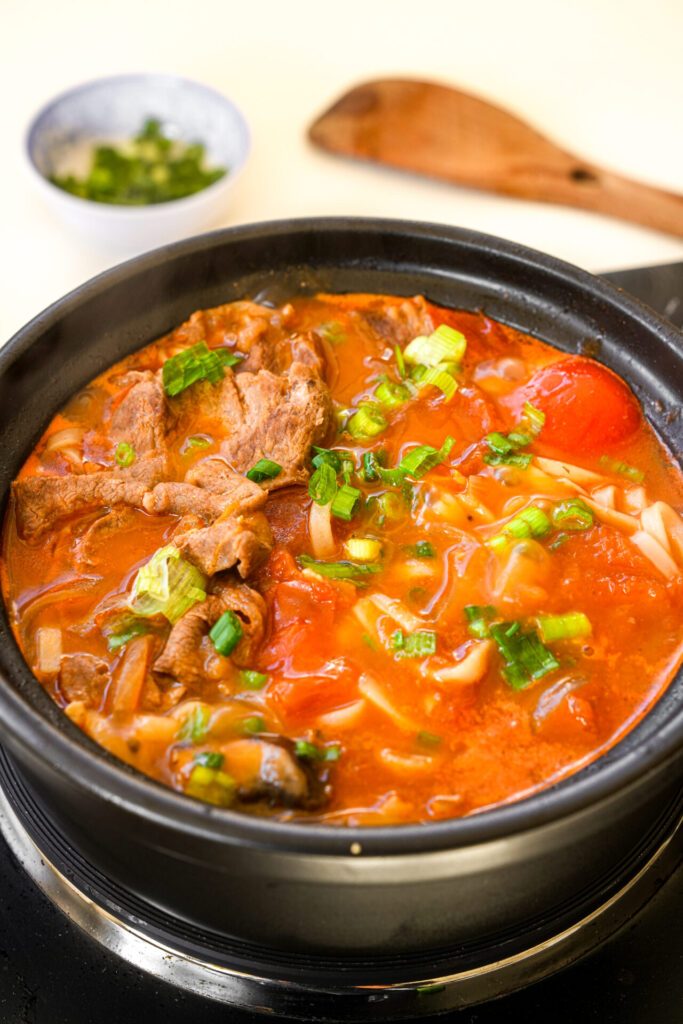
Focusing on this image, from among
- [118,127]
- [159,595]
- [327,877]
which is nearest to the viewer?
[327,877]

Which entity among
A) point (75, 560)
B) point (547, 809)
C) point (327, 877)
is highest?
point (547, 809)

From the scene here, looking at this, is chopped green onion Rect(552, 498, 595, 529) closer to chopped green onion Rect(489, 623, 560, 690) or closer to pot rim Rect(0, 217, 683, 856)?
chopped green onion Rect(489, 623, 560, 690)

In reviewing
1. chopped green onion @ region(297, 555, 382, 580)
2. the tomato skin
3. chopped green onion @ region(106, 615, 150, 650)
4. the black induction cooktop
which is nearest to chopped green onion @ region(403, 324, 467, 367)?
the tomato skin

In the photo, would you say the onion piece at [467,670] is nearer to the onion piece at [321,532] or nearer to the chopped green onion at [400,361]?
the onion piece at [321,532]

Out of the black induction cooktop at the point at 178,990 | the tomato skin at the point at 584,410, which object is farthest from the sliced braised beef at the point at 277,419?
the black induction cooktop at the point at 178,990

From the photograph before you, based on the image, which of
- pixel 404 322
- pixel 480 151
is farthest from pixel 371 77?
pixel 404 322

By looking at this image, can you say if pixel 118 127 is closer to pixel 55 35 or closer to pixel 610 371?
pixel 55 35

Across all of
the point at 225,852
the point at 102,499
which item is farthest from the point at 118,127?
the point at 225,852
